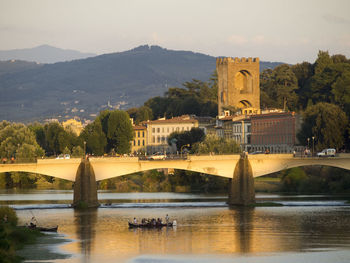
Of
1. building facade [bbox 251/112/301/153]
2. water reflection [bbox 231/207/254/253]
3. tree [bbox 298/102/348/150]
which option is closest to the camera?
water reflection [bbox 231/207/254/253]

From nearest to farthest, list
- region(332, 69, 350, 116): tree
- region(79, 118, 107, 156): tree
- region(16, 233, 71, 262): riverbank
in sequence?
region(16, 233, 71, 262): riverbank → region(332, 69, 350, 116): tree → region(79, 118, 107, 156): tree

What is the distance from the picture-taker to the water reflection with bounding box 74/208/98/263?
66.8 metres

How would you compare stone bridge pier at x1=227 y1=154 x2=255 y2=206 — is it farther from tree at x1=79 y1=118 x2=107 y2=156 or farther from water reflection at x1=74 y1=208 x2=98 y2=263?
tree at x1=79 y1=118 x2=107 y2=156

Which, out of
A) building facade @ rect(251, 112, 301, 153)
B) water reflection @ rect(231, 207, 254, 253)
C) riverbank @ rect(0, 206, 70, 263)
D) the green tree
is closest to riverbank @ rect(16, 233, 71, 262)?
riverbank @ rect(0, 206, 70, 263)

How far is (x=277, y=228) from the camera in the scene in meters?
79.8

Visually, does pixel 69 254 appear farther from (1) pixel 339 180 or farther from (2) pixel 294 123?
(2) pixel 294 123

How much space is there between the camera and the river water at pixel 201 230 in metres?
64.0

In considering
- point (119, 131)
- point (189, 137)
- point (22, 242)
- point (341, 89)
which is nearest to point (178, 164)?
point (22, 242)

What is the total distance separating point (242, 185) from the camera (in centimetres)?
10375

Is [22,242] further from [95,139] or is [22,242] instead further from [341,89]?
[341,89]

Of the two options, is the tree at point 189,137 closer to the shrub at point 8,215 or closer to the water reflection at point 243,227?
the water reflection at point 243,227

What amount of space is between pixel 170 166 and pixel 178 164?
0.99 metres

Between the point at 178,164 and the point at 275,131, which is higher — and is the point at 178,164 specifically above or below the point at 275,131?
below

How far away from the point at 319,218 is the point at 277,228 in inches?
355
